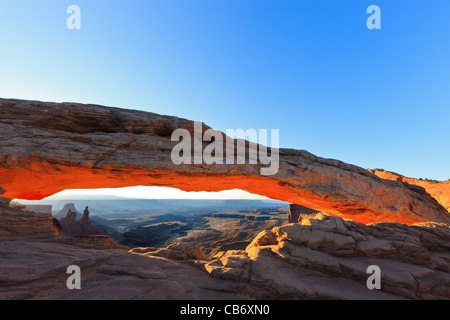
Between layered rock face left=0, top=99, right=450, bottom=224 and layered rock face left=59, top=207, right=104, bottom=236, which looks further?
layered rock face left=59, top=207, right=104, bottom=236

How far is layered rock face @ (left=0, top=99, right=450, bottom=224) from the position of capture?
12.0 meters

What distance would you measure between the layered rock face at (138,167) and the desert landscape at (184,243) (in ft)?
0.26

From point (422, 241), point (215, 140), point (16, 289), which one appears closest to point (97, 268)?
point (16, 289)

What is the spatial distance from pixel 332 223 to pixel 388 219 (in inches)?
385

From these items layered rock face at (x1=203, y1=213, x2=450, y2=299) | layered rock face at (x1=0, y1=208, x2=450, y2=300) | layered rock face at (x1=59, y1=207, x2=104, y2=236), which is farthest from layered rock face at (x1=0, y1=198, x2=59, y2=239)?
layered rock face at (x1=59, y1=207, x2=104, y2=236)

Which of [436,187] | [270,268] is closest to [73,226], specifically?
[270,268]

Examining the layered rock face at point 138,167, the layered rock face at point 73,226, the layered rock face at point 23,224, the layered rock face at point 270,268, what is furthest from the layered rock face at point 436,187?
the layered rock face at point 73,226

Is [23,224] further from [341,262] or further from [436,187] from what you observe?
[436,187]

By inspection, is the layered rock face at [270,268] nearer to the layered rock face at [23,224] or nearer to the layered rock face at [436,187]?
the layered rock face at [23,224]

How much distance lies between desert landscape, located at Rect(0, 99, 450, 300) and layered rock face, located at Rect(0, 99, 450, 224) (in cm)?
8

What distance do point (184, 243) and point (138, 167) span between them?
20.8 ft

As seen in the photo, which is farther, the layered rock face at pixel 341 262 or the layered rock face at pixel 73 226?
the layered rock face at pixel 73 226

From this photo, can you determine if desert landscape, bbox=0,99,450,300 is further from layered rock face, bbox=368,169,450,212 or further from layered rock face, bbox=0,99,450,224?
layered rock face, bbox=368,169,450,212

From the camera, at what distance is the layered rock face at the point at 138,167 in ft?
39.5
